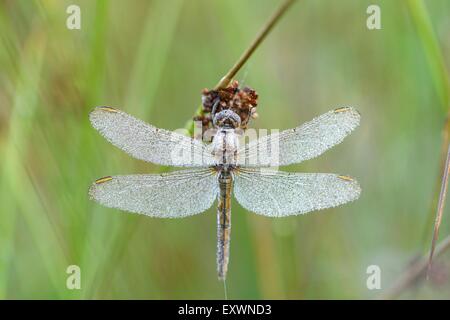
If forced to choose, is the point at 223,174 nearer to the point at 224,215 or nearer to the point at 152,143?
the point at 224,215

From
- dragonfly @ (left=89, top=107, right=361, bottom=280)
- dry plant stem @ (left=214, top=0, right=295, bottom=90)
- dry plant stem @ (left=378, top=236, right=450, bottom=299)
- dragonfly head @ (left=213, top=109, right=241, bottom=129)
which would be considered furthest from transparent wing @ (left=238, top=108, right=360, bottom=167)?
dry plant stem @ (left=378, top=236, right=450, bottom=299)

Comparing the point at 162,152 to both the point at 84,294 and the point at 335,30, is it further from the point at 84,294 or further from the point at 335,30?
the point at 335,30

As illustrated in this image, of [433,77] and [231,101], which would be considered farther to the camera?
[433,77]

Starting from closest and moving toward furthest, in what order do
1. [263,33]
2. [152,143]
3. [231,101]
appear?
[263,33], [231,101], [152,143]

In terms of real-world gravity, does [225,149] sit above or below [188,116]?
below

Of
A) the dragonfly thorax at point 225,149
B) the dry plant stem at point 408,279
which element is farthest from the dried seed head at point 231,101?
the dry plant stem at point 408,279

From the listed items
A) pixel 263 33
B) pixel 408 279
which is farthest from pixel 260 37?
pixel 408 279
